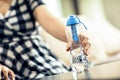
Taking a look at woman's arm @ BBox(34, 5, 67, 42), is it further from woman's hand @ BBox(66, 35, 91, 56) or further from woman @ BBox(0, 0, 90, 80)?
woman's hand @ BBox(66, 35, 91, 56)

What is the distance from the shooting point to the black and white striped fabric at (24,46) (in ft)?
4.10

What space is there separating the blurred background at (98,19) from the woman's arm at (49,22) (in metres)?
0.49

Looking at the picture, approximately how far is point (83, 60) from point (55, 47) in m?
0.98

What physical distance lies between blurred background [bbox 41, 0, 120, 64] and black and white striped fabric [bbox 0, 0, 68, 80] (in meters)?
0.47

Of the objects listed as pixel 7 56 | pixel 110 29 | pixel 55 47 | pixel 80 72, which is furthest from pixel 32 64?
pixel 110 29

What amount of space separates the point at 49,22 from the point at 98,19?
6.64ft

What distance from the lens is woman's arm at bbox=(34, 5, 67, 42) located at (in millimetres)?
1255

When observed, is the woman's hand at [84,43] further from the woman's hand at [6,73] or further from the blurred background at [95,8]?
the blurred background at [95,8]

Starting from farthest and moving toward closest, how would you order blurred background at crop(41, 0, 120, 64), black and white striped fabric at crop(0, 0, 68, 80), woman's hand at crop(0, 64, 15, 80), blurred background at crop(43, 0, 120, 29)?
blurred background at crop(43, 0, 120, 29), blurred background at crop(41, 0, 120, 64), black and white striped fabric at crop(0, 0, 68, 80), woman's hand at crop(0, 64, 15, 80)

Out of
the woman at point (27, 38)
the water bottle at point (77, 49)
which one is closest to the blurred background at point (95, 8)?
the woman at point (27, 38)

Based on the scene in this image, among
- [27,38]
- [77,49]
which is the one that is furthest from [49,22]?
[77,49]

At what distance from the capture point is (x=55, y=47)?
1.88 m

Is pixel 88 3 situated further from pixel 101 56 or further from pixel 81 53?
pixel 81 53

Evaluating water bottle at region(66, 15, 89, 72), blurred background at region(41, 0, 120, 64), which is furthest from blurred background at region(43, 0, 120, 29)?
water bottle at region(66, 15, 89, 72)
